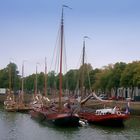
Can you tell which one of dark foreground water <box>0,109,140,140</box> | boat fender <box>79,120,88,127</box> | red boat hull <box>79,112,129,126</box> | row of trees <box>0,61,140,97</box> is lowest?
dark foreground water <box>0,109,140,140</box>

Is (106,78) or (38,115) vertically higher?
(106,78)

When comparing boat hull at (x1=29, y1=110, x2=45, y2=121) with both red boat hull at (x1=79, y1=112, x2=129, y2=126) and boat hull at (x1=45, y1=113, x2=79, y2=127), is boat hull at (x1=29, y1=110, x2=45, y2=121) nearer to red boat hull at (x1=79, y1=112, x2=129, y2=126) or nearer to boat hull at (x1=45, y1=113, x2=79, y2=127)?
red boat hull at (x1=79, y1=112, x2=129, y2=126)

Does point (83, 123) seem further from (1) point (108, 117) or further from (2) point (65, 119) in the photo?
(2) point (65, 119)

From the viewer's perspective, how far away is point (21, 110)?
103312 mm

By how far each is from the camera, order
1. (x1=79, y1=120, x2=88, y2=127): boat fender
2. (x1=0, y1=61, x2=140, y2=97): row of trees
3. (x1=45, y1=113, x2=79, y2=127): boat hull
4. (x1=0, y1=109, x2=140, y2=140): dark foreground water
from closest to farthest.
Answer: (x1=0, y1=109, x2=140, y2=140): dark foreground water → (x1=45, y1=113, x2=79, y2=127): boat hull → (x1=79, y1=120, x2=88, y2=127): boat fender → (x1=0, y1=61, x2=140, y2=97): row of trees

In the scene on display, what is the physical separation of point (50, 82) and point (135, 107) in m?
80.0

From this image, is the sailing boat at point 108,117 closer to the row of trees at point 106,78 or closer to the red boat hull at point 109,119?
the red boat hull at point 109,119

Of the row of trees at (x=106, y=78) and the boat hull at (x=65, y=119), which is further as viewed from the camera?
the row of trees at (x=106, y=78)

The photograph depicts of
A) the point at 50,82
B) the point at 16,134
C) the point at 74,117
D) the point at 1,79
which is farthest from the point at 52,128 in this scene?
the point at 1,79

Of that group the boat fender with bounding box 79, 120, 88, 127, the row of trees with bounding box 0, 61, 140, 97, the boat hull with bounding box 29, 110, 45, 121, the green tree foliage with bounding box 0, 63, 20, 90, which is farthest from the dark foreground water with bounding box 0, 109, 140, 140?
the green tree foliage with bounding box 0, 63, 20, 90

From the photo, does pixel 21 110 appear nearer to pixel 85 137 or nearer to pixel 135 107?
pixel 135 107

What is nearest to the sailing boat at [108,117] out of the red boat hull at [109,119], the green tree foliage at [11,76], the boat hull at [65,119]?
the red boat hull at [109,119]

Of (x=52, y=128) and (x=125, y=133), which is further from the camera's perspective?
(x=52, y=128)

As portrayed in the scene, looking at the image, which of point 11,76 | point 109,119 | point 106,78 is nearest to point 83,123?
point 109,119
